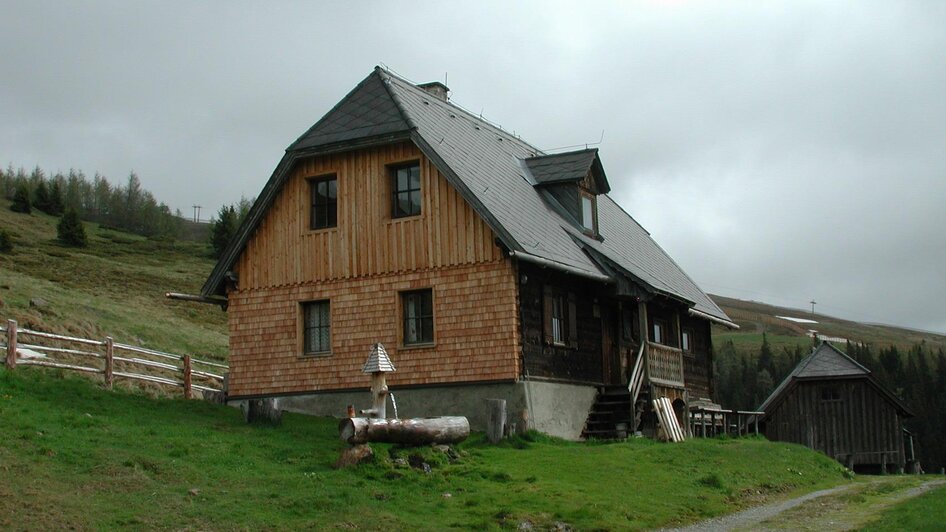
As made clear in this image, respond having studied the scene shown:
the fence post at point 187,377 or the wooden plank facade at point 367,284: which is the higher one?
the wooden plank facade at point 367,284

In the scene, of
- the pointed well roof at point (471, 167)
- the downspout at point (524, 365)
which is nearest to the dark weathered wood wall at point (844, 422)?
the pointed well roof at point (471, 167)

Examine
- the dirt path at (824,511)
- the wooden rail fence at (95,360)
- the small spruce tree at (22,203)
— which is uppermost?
the small spruce tree at (22,203)

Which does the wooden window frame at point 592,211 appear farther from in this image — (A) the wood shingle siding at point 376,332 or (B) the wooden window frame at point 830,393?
(B) the wooden window frame at point 830,393

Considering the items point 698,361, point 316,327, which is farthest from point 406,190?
point 698,361

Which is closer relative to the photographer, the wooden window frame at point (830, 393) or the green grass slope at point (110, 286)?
the wooden window frame at point (830, 393)

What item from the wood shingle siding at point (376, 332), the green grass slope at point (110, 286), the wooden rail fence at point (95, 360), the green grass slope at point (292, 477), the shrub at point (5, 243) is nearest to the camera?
the green grass slope at point (292, 477)

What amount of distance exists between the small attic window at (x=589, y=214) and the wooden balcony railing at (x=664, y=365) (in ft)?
12.4

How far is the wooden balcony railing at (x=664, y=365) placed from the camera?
28609 mm

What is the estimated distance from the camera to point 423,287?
1039 inches

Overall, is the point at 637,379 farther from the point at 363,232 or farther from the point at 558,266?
the point at 363,232

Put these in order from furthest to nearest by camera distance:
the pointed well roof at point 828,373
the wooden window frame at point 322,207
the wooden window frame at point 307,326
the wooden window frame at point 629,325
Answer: the pointed well roof at point 828,373
the wooden window frame at point 629,325
the wooden window frame at point 322,207
the wooden window frame at point 307,326

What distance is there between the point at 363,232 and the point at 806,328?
147m

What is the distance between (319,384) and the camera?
2733 centimetres

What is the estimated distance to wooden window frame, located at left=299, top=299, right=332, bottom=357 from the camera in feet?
90.4
